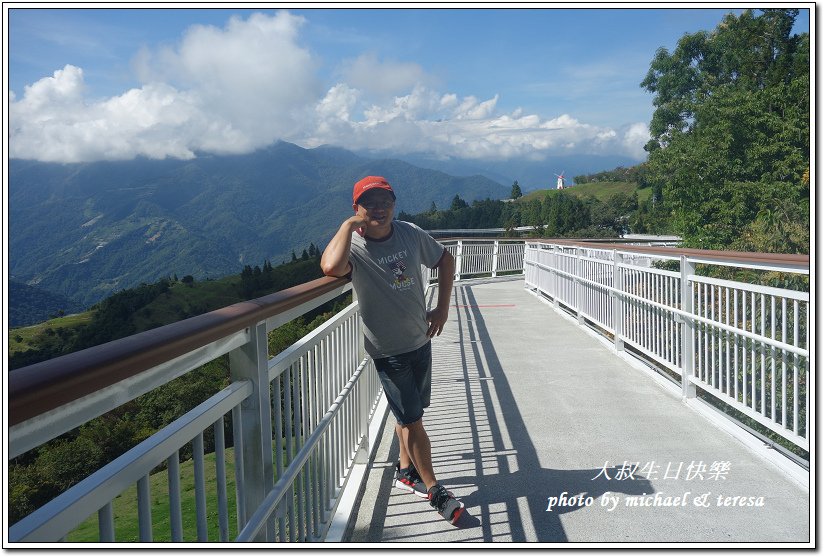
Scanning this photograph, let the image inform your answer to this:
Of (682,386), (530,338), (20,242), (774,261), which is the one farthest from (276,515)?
(20,242)

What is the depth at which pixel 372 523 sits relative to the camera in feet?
11.8

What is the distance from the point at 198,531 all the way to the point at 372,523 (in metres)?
1.80

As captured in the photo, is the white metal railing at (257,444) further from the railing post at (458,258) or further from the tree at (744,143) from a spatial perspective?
the tree at (744,143)

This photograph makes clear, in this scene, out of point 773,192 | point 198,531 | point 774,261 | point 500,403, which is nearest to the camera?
point 198,531

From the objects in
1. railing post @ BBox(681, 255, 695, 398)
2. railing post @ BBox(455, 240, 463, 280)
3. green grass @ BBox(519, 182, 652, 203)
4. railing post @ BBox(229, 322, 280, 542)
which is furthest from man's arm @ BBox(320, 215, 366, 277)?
green grass @ BBox(519, 182, 652, 203)

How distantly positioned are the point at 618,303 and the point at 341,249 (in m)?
5.74

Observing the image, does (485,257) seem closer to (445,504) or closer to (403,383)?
(403,383)

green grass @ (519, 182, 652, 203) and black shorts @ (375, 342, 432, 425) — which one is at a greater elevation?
green grass @ (519, 182, 652, 203)

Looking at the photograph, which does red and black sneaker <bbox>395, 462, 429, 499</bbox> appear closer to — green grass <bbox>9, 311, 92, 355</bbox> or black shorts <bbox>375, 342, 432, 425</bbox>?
black shorts <bbox>375, 342, 432, 425</bbox>

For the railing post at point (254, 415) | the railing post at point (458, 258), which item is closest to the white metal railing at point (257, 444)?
the railing post at point (254, 415)

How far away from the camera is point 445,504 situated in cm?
348

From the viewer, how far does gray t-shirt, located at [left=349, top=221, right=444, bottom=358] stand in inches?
138

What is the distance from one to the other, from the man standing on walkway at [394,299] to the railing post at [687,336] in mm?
3046
